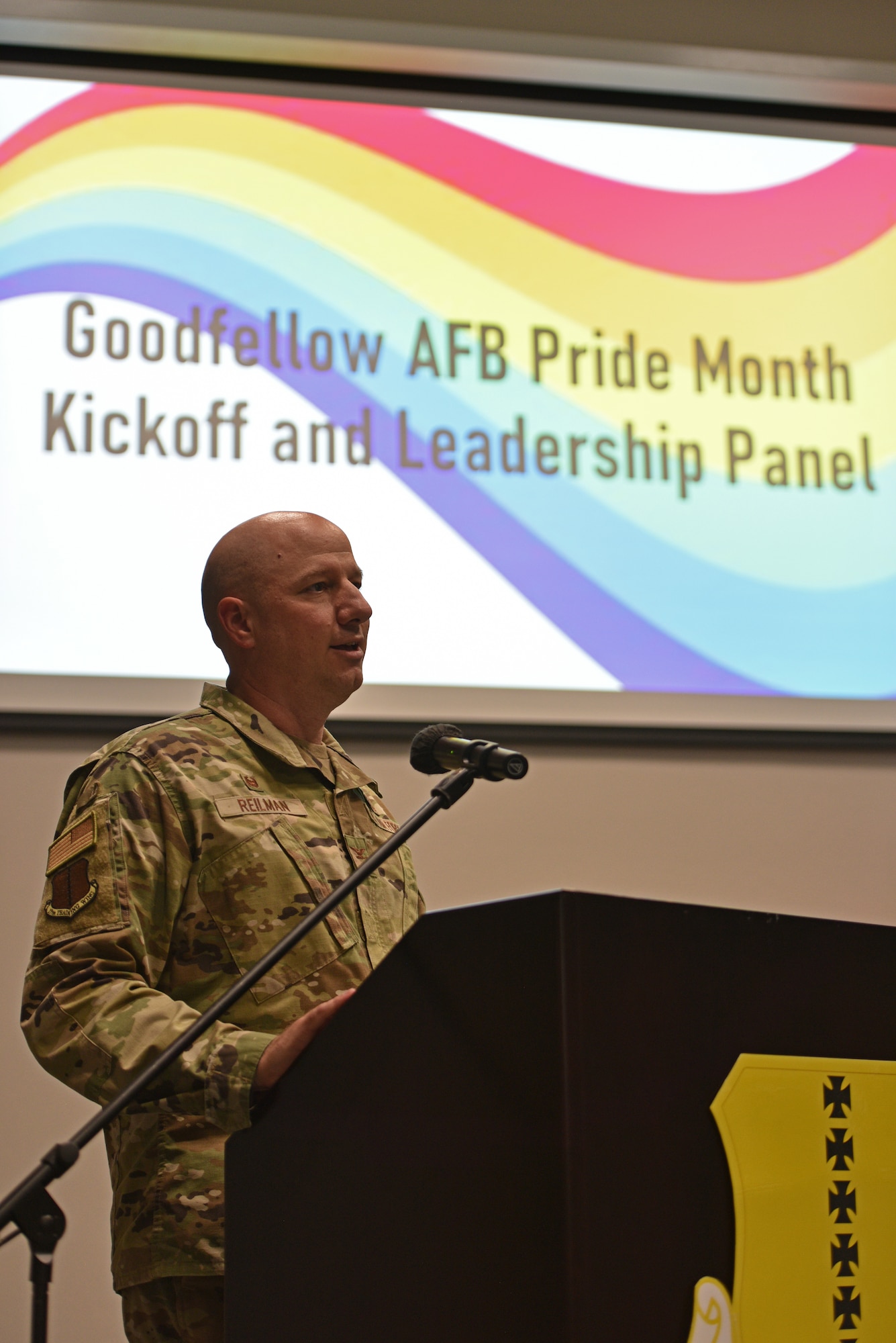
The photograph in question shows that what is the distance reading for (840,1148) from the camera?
43.4 inches

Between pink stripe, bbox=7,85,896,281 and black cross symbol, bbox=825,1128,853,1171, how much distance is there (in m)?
2.50

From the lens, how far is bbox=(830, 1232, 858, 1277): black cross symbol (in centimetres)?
107

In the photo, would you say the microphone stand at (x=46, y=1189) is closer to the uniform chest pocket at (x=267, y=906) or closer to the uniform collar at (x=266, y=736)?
the uniform chest pocket at (x=267, y=906)

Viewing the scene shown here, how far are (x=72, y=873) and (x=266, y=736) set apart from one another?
1.15 feet

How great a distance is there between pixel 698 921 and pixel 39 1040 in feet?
2.50

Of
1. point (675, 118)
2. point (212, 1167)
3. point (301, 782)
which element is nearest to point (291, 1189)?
point (212, 1167)

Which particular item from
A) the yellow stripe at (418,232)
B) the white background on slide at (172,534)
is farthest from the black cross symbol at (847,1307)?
the yellow stripe at (418,232)

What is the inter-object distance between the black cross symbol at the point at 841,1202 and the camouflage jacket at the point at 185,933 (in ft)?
1.75

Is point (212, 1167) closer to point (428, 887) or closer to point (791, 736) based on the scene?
point (428, 887)

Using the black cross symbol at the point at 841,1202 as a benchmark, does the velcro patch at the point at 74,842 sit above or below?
above

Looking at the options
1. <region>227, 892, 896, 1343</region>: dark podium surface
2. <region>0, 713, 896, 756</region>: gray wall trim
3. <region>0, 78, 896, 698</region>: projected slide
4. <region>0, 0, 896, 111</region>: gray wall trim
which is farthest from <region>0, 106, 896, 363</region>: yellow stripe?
<region>227, 892, 896, 1343</region>: dark podium surface

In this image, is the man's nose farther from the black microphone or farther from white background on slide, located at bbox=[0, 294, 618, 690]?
white background on slide, located at bbox=[0, 294, 618, 690]

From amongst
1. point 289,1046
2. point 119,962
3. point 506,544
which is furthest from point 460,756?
point 506,544

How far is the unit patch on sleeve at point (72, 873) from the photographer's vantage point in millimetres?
1563
